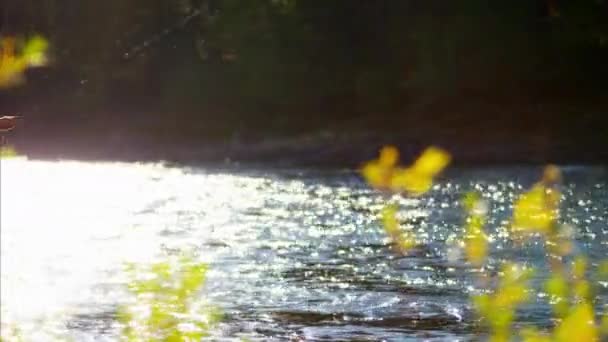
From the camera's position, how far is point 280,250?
21.6m

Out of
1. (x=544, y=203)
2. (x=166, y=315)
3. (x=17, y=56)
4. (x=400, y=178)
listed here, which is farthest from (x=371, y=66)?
(x=17, y=56)

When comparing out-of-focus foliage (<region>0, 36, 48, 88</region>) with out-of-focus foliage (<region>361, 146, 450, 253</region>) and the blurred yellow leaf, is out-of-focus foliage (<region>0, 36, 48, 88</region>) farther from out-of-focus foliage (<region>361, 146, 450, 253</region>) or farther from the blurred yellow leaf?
the blurred yellow leaf

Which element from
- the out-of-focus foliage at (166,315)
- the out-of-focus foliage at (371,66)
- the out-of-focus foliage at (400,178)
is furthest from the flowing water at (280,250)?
the out-of-focus foliage at (371,66)

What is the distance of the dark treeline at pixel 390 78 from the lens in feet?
166

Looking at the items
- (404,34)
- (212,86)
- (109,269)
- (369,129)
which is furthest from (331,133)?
(109,269)

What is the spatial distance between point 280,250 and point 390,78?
35296 mm

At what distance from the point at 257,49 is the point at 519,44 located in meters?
12.2

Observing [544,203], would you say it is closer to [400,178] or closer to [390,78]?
[400,178]

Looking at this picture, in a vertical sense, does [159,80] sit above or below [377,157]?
above

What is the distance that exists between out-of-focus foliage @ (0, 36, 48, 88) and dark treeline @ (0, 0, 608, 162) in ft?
124

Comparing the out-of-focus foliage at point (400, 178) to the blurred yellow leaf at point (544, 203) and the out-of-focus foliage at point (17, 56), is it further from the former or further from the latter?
the out-of-focus foliage at point (17, 56)

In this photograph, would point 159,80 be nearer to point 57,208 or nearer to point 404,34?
point 404,34

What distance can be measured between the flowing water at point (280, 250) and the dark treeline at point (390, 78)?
8.46m

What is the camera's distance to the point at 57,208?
3428 cm
